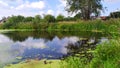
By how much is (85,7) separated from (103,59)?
101ft

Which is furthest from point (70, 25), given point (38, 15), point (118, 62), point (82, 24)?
point (118, 62)

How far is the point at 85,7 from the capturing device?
3712 centimetres

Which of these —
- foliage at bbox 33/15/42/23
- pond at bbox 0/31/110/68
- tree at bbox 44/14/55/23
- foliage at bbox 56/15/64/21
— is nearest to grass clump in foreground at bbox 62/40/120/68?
pond at bbox 0/31/110/68

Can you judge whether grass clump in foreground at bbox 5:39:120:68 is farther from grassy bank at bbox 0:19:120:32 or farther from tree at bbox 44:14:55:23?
tree at bbox 44:14:55:23

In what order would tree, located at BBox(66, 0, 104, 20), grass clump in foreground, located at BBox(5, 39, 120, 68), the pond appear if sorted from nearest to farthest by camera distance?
grass clump in foreground, located at BBox(5, 39, 120, 68), the pond, tree, located at BBox(66, 0, 104, 20)

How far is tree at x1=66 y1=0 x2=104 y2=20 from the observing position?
122 ft

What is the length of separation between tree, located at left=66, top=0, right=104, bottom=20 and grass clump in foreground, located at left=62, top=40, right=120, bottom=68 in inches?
1192

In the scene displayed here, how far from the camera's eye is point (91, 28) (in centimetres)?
3038

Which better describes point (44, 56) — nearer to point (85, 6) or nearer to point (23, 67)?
point (23, 67)

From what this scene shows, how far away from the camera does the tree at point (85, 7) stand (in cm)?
3709

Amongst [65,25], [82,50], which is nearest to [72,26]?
[65,25]

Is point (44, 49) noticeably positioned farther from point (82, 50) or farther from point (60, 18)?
point (60, 18)

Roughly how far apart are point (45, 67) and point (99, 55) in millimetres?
2045

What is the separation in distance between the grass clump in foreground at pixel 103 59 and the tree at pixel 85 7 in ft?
99.4
